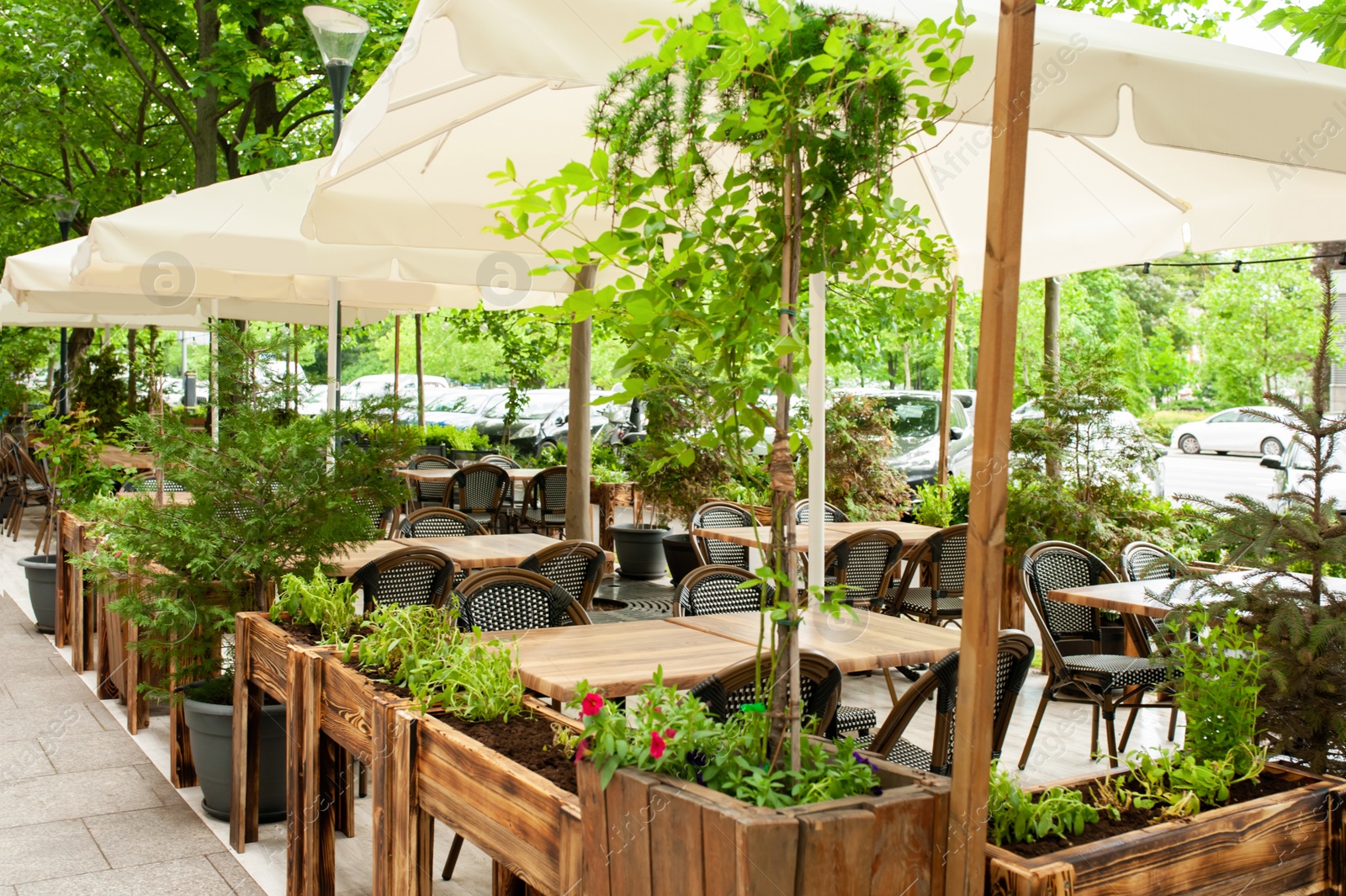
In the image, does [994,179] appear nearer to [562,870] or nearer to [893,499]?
[562,870]

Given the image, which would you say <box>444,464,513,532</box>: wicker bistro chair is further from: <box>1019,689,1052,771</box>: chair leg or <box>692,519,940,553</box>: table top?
<box>1019,689,1052,771</box>: chair leg

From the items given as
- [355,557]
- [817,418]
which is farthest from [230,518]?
[817,418]

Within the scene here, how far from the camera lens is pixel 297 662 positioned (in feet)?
11.5

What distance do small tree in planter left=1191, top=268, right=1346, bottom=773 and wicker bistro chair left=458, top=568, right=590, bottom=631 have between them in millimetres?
2289

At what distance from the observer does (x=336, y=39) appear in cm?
648

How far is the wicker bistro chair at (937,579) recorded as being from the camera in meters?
6.48

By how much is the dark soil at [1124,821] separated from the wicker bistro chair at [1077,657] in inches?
75.0

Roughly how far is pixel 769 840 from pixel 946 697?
66.3 inches

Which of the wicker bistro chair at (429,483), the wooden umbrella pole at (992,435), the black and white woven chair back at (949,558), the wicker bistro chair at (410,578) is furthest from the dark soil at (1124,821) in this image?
the wicker bistro chair at (429,483)

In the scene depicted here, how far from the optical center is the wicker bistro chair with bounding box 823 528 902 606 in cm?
640

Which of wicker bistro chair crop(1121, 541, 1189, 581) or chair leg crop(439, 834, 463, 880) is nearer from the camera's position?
chair leg crop(439, 834, 463, 880)

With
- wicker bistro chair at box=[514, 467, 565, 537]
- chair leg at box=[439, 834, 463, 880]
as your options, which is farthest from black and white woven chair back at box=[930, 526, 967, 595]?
wicker bistro chair at box=[514, 467, 565, 537]

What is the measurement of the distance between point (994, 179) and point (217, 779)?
154 inches

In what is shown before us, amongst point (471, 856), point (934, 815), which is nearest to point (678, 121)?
point (934, 815)
